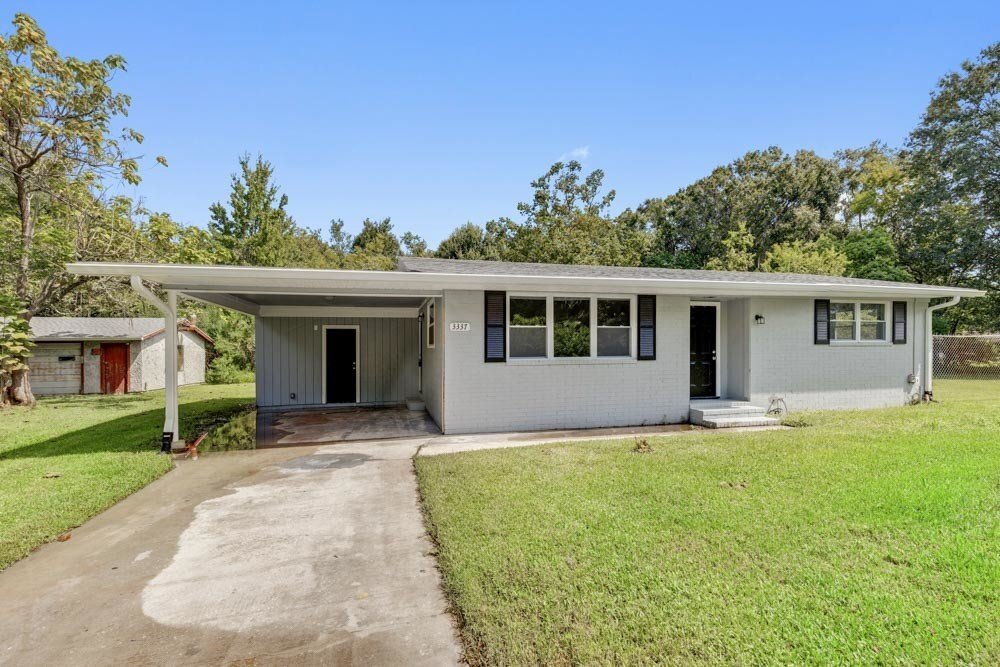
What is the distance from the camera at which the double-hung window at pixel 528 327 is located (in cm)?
778

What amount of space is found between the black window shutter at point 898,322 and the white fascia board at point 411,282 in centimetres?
63

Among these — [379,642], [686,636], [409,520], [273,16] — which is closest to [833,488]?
[686,636]

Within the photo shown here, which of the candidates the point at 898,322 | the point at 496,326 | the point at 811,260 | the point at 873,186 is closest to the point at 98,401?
the point at 496,326

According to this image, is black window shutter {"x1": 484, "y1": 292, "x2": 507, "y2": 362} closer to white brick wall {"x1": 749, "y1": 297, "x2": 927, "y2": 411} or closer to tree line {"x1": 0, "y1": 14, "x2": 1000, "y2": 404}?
white brick wall {"x1": 749, "y1": 297, "x2": 927, "y2": 411}

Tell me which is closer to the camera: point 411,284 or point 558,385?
point 411,284

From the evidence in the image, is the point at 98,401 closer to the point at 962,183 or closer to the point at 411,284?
the point at 411,284

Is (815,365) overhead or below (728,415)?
overhead

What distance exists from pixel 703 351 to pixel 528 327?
13.1 feet

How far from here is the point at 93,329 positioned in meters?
15.5

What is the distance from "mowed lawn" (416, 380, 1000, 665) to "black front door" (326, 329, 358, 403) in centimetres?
655

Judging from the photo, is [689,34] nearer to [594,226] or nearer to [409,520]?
[409,520]

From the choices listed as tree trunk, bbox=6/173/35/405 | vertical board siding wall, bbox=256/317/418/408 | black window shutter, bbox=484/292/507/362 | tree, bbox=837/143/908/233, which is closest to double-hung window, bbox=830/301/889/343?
black window shutter, bbox=484/292/507/362

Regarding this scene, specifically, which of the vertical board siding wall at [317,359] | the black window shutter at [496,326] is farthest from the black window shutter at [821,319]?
the vertical board siding wall at [317,359]

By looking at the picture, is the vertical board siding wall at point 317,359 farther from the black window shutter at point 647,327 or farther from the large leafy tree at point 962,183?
the large leafy tree at point 962,183
